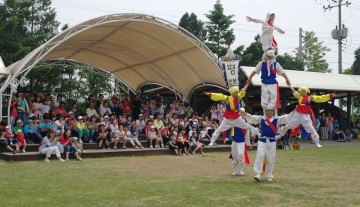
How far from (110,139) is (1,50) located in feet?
55.4

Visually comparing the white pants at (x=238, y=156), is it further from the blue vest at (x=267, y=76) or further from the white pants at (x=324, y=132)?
the white pants at (x=324, y=132)

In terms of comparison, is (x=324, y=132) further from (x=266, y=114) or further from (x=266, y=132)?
(x=266, y=132)

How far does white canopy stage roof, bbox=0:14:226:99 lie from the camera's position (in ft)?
58.3

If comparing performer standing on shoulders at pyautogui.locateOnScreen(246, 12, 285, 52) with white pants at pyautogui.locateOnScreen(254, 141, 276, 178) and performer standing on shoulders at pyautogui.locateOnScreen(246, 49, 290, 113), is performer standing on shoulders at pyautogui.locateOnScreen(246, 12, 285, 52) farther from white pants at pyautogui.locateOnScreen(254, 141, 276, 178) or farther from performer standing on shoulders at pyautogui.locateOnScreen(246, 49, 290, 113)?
white pants at pyautogui.locateOnScreen(254, 141, 276, 178)

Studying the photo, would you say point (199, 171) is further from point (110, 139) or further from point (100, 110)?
point (100, 110)

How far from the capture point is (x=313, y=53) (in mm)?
52875

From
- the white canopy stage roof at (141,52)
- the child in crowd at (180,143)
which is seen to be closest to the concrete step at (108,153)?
the child in crowd at (180,143)

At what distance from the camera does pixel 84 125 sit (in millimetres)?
15844

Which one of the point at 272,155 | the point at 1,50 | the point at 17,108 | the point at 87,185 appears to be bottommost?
the point at 87,185

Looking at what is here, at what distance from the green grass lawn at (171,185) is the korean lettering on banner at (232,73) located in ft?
21.7

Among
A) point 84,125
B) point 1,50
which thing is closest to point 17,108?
point 84,125

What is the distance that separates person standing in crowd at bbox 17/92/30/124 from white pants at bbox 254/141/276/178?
32.4 ft

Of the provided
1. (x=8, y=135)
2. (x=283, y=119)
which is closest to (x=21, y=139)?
(x=8, y=135)

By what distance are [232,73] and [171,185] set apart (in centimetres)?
1079
